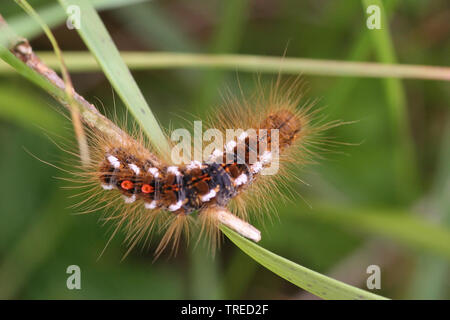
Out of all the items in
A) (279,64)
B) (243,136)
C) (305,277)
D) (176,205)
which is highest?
(279,64)

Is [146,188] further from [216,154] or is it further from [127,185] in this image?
[216,154]

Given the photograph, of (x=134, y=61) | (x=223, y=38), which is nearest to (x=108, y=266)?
(x=134, y=61)

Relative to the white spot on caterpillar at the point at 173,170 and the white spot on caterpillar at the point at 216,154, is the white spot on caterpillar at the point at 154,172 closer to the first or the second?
the white spot on caterpillar at the point at 173,170

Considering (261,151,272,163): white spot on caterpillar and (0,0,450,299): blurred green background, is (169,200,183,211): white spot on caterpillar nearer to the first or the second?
(261,151,272,163): white spot on caterpillar

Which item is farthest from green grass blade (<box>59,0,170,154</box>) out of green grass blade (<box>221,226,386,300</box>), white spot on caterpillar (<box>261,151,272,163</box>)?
white spot on caterpillar (<box>261,151,272,163</box>)

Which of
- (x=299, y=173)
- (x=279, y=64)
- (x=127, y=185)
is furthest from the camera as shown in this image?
(x=299, y=173)

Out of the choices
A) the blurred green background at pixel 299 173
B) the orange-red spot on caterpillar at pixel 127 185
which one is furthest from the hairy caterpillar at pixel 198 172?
the blurred green background at pixel 299 173

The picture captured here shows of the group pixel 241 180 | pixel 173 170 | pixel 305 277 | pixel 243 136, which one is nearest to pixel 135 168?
pixel 173 170
